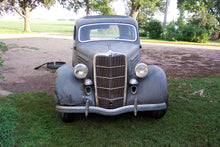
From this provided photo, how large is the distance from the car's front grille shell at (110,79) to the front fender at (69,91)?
0.73ft

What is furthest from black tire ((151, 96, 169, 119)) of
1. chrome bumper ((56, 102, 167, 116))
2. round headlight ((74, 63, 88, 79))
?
round headlight ((74, 63, 88, 79))

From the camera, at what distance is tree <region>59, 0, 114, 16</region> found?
27330 millimetres

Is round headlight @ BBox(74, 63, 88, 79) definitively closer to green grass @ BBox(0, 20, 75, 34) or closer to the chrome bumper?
the chrome bumper

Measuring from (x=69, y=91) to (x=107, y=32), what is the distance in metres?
1.91

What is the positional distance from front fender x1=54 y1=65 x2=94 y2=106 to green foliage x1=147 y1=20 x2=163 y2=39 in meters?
23.7

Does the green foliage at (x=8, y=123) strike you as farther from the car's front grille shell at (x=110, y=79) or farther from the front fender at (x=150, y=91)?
the front fender at (x=150, y=91)

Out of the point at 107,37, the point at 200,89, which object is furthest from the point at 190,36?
the point at 107,37

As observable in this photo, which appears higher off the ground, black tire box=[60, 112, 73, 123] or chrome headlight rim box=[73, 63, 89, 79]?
chrome headlight rim box=[73, 63, 89, 79]

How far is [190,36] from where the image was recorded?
22016 millimetres

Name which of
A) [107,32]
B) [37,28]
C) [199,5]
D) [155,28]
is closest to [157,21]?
[155,28]

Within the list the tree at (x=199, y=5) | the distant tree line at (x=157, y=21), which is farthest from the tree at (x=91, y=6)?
the tree at (x=199, y=5)

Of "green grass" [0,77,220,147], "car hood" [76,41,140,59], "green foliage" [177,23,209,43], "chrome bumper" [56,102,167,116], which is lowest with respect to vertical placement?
"green grass" [0,77,220,147]

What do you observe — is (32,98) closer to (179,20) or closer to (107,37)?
(107,37)

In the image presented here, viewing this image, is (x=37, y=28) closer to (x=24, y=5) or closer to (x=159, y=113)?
(x=24, y=5)
